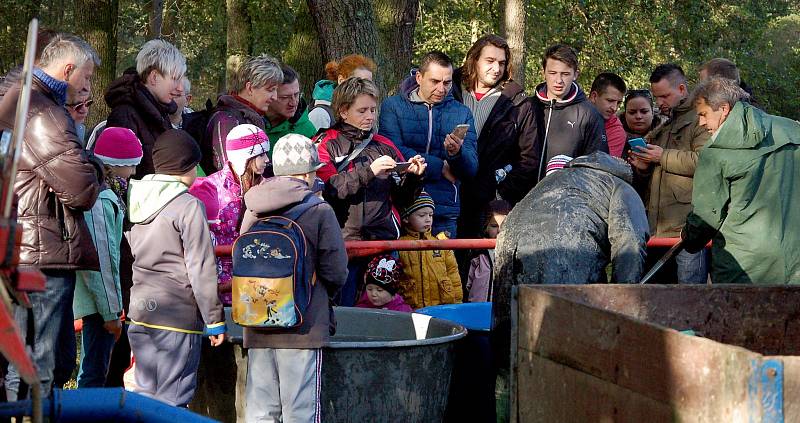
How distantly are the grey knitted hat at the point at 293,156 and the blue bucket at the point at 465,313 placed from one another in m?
1.75

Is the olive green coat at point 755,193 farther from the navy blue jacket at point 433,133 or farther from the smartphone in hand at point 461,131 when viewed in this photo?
the navy blue jacket at point 433,133

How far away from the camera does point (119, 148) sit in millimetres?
5945

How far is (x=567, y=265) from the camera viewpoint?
5.31m

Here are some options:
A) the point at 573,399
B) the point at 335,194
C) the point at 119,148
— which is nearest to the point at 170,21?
the point at 335,194

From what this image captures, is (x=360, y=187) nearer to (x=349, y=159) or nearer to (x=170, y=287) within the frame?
(x=349, y=159)

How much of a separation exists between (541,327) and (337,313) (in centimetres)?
225

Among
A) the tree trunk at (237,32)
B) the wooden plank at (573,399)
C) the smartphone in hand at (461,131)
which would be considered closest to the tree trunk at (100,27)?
the tree trunk at (237,32)

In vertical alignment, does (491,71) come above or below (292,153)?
above

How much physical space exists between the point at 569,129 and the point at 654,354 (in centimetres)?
453

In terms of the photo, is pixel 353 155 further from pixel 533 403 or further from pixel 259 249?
pixel 533 403

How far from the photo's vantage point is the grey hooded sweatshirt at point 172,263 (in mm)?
5102

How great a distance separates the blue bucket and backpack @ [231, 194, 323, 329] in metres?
1.76

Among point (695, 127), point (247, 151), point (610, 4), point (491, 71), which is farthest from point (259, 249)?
point (610, 4)

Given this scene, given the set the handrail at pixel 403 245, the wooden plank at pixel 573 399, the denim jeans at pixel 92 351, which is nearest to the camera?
the wooden plank at pixel 573 399
